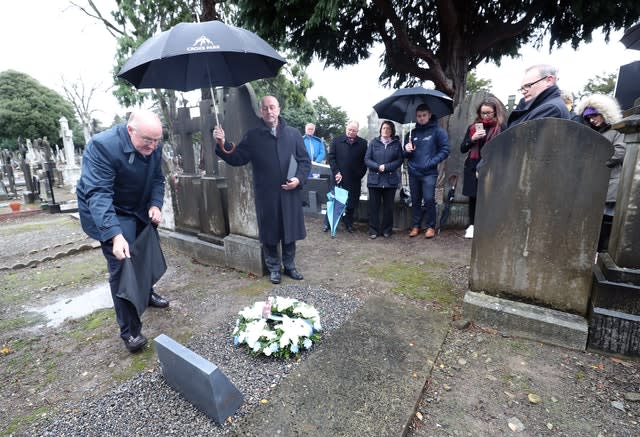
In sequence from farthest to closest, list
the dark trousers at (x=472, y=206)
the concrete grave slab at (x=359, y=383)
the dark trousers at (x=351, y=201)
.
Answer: the dark trousers at (x=351, y=201) → the dark trousers at (x=472, y=206) → the concrete grave slab at (x=359, y=383)

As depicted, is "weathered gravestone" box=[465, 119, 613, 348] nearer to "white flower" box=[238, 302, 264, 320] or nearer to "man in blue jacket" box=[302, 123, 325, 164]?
"white flower" box=[238, 302, 264, 320]

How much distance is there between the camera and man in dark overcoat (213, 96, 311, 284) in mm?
3592

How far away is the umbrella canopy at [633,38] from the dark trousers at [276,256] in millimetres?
5423

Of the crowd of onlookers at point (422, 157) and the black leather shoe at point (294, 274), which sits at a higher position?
the crowd of onlookers at point (422, 157)

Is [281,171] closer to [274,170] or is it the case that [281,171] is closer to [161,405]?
[274,170]

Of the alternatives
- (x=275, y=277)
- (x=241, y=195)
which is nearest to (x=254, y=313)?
(x=275, y=277)

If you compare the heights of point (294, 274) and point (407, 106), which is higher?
point (407, 106)

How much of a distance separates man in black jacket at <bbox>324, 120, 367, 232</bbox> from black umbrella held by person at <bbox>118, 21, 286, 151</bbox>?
92.2 inches

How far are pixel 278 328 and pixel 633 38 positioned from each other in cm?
611

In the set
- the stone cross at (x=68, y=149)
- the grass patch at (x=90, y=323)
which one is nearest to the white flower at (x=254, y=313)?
the grass patch at (x=90, y=323)

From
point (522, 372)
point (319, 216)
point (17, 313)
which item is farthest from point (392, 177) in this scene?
point (17, 313)

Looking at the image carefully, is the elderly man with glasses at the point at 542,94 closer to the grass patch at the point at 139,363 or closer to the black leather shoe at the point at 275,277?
the black leather shoe at the point at 275,277

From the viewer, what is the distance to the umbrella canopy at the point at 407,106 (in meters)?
5.32

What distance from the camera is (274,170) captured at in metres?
3.64
